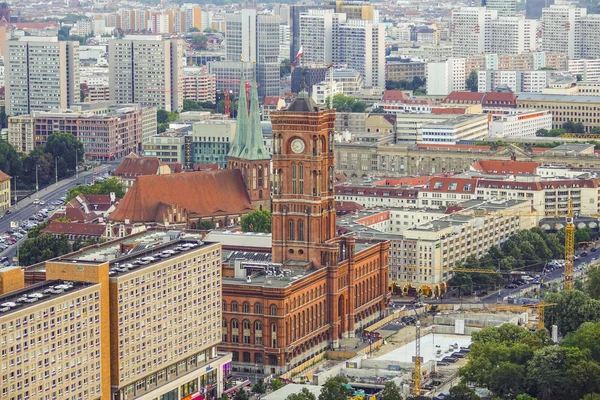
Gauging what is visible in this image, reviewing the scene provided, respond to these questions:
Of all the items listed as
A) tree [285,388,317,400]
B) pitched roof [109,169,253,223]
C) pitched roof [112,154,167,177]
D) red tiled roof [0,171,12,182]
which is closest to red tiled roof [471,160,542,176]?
pitched roof [109,169,253,223]

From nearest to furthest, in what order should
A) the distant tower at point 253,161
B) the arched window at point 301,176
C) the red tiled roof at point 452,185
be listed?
the arched window at point 301,176, the distant tower at point 253,161, the red tiled roof at point 452,185

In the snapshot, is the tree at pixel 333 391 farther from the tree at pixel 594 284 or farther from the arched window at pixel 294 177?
the tree at pixel 594 284

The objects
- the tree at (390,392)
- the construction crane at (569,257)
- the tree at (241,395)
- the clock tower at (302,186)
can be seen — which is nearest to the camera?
the tree at (390,392)

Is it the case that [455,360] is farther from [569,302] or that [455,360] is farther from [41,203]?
[41,203]

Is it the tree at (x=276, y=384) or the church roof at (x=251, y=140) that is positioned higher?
the church roof at (x=251, y=140)

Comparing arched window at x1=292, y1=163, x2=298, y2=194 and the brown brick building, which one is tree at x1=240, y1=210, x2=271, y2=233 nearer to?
the brown brick building

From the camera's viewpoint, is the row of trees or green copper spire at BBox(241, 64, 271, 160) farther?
green copper spire at BBox(241, 64, 271, 160)

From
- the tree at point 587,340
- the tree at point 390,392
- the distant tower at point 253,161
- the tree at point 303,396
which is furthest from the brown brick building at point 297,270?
the distant tower at point 253,161
